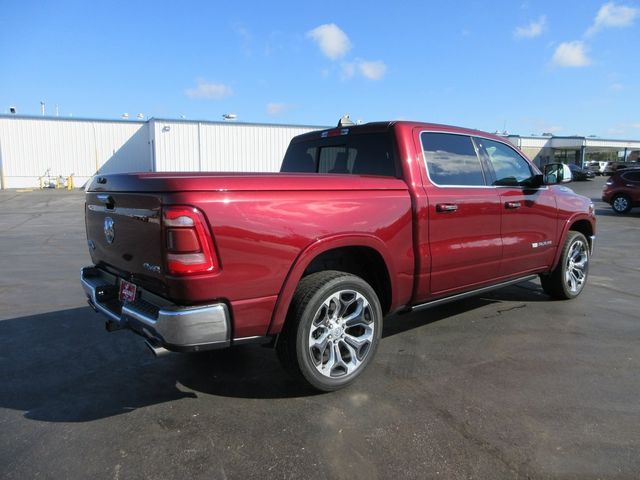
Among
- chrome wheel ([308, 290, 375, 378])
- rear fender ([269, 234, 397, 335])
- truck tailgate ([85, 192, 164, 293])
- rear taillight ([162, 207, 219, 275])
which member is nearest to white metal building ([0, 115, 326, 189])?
truck tailgate ([85, 192, 164, 293])

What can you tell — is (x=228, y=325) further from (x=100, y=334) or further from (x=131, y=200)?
(x=100, y=334)

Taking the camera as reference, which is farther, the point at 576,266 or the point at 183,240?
the point at 576,266

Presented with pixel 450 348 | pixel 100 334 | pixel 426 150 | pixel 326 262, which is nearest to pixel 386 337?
pixel 450 348

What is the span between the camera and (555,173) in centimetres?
498

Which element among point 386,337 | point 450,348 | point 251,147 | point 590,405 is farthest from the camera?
point 251,147

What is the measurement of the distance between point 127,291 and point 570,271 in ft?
16.1

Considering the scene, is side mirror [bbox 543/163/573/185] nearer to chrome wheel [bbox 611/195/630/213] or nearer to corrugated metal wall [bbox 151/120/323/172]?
chrome wheel [bbox 611/195/630/213]

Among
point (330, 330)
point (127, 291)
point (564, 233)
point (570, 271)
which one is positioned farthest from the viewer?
point (570, 271)

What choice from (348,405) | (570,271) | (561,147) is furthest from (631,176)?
(561,147)

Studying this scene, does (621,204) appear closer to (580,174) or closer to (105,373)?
(105,373)

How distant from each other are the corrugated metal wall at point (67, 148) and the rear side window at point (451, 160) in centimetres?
3288

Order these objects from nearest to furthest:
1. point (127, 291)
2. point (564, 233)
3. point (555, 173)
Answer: point (127, 291) < point (555, 173) < point (564, 233)

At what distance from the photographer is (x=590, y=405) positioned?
3.22 m

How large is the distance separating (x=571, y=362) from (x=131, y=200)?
11.6ft
